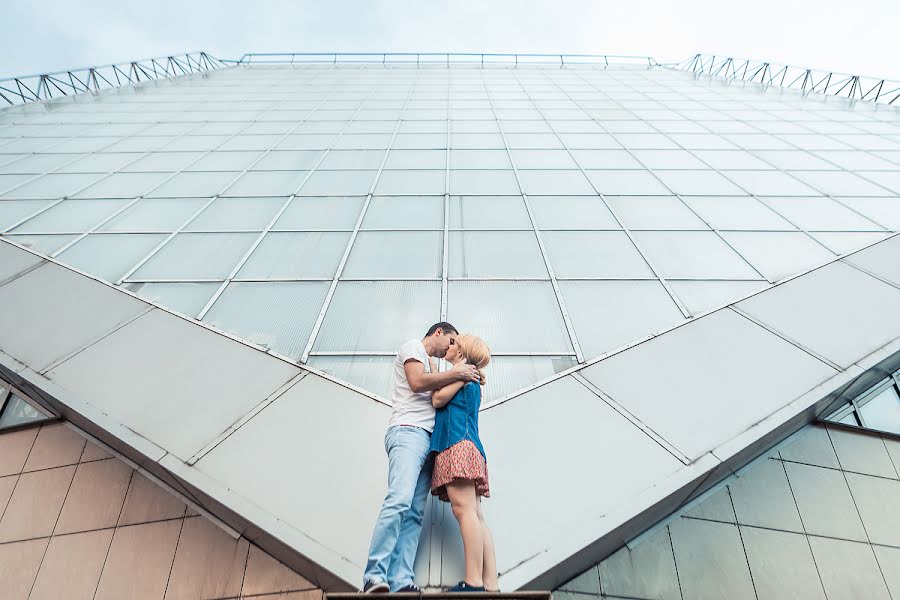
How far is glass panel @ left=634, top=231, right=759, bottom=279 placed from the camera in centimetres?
644

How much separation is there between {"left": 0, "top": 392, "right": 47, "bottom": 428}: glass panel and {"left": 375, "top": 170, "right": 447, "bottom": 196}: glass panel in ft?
22.1

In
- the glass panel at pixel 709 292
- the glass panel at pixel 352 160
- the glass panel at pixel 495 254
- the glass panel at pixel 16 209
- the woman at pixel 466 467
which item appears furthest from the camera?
the glass panel at pixel 352 160

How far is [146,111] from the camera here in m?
16.6

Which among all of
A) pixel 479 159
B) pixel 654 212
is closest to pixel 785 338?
pixel 654 212

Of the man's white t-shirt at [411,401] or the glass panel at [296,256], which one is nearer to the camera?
the man's white t-shirt at [411,401]

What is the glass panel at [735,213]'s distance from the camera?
7.74 meters

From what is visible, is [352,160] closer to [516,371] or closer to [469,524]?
[516,371]

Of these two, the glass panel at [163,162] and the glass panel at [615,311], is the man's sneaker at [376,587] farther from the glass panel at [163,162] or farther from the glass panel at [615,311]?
the glass panel at [163,162]

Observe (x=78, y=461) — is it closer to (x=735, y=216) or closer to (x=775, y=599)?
(x=775, y=599)

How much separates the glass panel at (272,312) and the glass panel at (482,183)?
4.20m

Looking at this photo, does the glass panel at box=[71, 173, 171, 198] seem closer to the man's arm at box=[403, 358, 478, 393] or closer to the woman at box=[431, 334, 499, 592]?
the man's arm at box=[403, 358, 478, 393]

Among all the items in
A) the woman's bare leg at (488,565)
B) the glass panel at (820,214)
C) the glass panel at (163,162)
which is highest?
the glass panel at (163,162)

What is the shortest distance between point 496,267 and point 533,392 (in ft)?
8.45

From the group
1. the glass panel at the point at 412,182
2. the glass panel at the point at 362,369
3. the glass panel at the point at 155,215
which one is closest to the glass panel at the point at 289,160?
the glass panel at the point at 155,215
